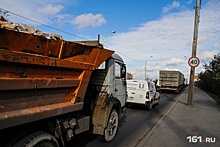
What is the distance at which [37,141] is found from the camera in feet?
9.47

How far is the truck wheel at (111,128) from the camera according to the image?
4941 mm

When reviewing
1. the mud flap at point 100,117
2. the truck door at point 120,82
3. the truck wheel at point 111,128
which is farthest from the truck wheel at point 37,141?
the truck door at point 120,82

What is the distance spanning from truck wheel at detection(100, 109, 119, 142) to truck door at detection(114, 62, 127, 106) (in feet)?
2.09

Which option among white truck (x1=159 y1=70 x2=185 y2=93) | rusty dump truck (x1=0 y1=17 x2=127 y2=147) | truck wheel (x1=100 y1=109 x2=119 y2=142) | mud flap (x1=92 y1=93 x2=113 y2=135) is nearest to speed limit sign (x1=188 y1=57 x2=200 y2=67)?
truck wheel (x1=100 y1=109 x2=119 y2=142)

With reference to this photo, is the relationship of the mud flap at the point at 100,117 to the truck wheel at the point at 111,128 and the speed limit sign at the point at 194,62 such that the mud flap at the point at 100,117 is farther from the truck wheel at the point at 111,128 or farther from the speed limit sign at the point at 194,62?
the speed limit sign at the point at 194,62

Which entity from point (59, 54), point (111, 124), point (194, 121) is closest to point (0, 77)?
point (59, 54)

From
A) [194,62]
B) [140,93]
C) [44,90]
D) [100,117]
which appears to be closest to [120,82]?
[100,117]

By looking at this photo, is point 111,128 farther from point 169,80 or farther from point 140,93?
point 169,80

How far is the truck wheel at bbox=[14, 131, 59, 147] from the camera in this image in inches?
109

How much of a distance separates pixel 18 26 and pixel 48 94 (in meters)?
1.24

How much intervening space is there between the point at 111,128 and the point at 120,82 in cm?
151

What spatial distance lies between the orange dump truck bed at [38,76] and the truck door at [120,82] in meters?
1.73

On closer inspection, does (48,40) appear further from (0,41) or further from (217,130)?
(217,130)

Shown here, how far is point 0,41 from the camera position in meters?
2.44
